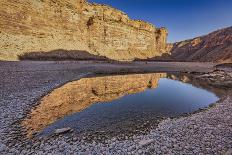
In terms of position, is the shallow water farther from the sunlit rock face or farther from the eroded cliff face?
the eroded cliff face

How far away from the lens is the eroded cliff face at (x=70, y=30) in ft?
137

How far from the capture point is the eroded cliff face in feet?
137

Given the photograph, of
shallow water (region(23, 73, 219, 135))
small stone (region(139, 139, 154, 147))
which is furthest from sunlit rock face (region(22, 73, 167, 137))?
small stone (region(139, 139, 154, 147))

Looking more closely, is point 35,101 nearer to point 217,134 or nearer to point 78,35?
point 217,134

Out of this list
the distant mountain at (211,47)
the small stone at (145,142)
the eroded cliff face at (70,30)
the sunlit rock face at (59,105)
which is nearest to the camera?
the small stone at (145,142)

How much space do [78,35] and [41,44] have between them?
1798 cm

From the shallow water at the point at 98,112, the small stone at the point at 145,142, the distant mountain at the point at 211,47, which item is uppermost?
the distant mountain at the point at 211,47

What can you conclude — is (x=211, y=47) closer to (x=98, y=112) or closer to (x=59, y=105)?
(x=98, y=112)

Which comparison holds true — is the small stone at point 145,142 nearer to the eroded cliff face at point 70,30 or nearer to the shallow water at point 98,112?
the shallow water at point 98,112

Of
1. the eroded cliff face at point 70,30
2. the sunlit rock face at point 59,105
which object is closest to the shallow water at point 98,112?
the sunlit rock face at point 59,105

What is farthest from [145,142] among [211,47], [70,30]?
[211,47]

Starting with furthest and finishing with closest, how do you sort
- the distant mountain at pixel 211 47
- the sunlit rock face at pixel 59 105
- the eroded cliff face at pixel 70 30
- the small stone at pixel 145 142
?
1. the distant mountain at pixel 211 47
2. the eroded cliff face at pixel 70 30
3. the sunlit rock face at pixel 59 105
4. the small stone at pixel 145 142

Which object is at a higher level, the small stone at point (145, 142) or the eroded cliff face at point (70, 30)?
the eroded cliff face at point (70, 30)

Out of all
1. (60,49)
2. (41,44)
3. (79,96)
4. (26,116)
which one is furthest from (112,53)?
(26,116)
